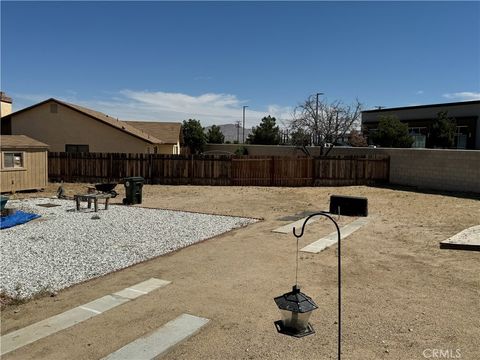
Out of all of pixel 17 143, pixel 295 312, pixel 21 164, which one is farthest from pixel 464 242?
pixel 17 143

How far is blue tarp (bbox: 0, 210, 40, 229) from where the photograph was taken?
11.5 meters

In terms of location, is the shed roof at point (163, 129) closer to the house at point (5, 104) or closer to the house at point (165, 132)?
the house at point (165, 132)

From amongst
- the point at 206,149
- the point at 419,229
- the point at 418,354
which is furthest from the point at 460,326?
the point at 206,149

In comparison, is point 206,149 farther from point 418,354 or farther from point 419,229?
point 418,354

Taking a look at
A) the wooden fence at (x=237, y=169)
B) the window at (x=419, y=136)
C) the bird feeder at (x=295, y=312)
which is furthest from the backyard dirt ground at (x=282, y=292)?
the window at (x=419, y=136)

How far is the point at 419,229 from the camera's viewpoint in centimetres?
1166

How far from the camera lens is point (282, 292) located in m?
6.66

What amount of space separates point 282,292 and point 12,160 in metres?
15.6

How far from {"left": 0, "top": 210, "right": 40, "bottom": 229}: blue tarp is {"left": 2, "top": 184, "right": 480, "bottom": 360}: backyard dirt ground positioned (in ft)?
17.7

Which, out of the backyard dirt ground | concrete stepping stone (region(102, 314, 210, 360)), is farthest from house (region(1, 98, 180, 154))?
concrete stepping stone (region(102, 314, 210, 360))

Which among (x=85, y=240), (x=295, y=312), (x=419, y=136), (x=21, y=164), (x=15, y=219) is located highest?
(x=419, y=136)

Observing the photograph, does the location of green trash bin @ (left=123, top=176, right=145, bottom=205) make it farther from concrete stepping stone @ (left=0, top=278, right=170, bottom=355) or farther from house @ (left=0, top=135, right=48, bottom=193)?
concrete stepping stone @ (left=0, top=278, right=170, bottom=355)

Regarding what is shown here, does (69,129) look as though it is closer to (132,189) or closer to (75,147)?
(75,147)

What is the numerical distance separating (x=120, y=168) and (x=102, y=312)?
18324 mm
